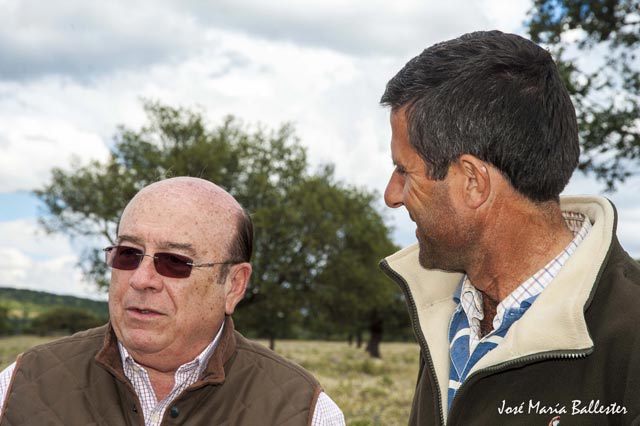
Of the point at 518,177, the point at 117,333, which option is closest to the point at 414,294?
the point at 518,177

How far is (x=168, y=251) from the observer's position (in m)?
3.55

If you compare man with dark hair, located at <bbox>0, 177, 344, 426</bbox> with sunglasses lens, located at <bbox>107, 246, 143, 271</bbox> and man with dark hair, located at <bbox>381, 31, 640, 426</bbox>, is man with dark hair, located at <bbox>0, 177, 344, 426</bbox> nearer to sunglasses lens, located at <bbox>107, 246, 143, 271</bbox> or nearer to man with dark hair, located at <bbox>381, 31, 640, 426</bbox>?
sunglasses lens, located at <bbox>107, 246, 143, 271</bbox>

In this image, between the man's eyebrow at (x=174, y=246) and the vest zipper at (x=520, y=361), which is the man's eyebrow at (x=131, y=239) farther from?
the vest zipper at (x=520, y=361)

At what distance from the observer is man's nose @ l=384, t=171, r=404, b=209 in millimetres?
3340

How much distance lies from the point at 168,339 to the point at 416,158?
1.54 meters

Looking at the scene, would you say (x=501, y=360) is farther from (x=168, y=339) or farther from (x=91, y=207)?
(x=91, y=207)

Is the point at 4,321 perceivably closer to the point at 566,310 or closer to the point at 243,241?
the point at 243,241

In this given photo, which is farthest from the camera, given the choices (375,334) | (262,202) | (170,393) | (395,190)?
(375,334)

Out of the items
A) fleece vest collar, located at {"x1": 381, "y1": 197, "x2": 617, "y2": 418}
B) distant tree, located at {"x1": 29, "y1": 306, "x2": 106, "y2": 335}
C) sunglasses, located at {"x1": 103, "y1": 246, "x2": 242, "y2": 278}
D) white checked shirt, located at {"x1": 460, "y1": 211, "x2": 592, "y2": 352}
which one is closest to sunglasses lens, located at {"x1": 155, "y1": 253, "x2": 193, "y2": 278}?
sunglasses, located at {"x1": 103, "y1": 246, "x2": 242, "y2": 278}

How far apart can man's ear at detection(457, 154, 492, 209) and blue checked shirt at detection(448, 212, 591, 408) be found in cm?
41

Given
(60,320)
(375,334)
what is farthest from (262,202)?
(60,320)

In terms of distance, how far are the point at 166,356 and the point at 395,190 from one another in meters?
1.44

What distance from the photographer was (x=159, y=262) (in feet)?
11.6

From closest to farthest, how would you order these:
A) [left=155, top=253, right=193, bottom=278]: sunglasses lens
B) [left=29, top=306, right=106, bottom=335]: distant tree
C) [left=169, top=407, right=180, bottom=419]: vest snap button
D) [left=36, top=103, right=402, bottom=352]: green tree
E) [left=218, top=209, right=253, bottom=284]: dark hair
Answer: [left=169, top=407, right=180, bottom=419]: vest snap button → [left=155, top=253, right=193, bottom=278]: sunglasses lens → [left=218, top=209, right=253, bottom=284]: dark hair → [left=36, top=103, right=402, bottom=352]: green tree → [left=29, top=306, right=106, bottom=335]: distant tree
